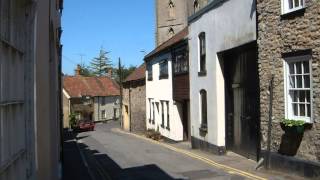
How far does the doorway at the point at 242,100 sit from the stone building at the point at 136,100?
76.6 ft

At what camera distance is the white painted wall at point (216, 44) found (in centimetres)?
1686

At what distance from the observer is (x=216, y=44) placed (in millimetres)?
20219

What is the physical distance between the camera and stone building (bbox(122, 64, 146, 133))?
1726 inches

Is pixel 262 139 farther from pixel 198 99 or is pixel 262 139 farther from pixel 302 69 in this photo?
pixel 198 99

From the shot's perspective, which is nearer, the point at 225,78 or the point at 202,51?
the point at 225,78

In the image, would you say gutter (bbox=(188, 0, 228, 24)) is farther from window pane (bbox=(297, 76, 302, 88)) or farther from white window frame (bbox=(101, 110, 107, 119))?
white window frame (bbox=(101, 110, 107, 119))

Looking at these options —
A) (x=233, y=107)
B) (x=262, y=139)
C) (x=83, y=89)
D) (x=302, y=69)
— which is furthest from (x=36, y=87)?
(x=83, y=89)

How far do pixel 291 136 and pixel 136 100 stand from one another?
34.6 m

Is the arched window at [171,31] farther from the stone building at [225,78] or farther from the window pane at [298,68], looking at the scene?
the window pane at [298,68]

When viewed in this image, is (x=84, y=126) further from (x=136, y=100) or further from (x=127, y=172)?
(x=127, y=172)

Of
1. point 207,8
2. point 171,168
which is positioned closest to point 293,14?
point 171,168

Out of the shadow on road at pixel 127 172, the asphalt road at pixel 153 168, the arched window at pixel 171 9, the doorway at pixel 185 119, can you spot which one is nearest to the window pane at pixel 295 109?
the asphalt road at pixel 153 168

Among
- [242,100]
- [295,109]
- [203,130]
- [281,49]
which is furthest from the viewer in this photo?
[203,130]

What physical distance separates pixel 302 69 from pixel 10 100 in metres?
10.1
